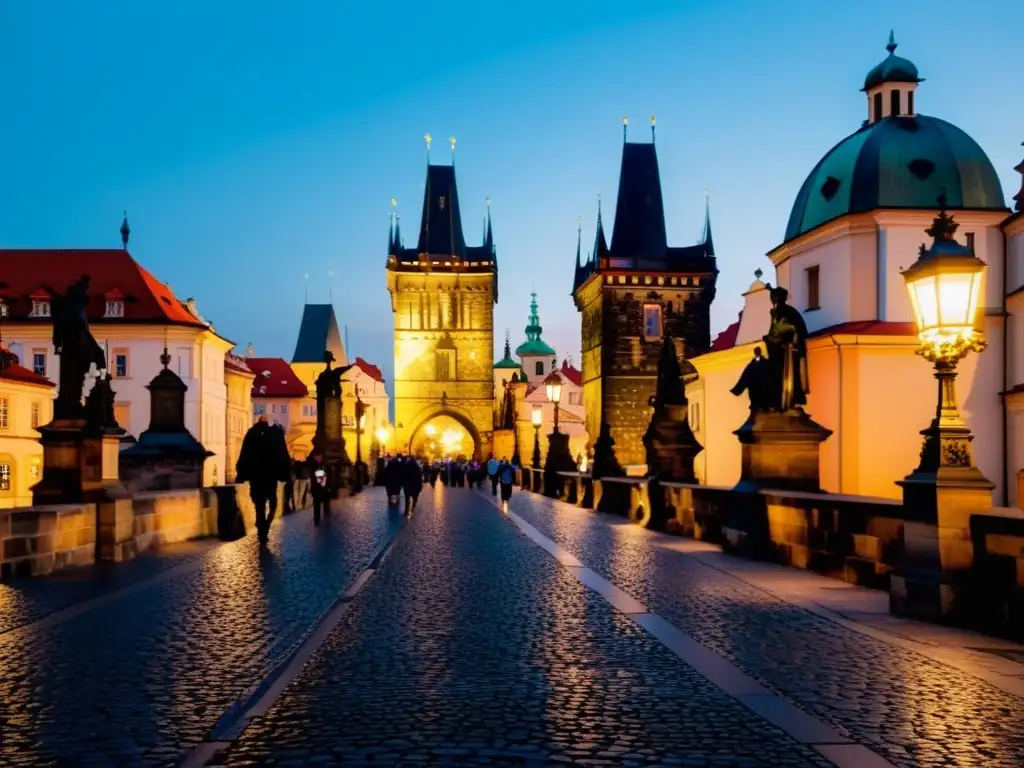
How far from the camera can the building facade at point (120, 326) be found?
216 feet

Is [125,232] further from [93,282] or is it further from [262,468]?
[262,468]

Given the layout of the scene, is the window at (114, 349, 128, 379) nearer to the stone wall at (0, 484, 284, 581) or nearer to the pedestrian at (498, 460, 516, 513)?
the pedestrian at (498, 460, 516, 513)

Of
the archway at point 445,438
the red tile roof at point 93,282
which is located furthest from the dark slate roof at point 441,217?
the red tile roof at point 93,282

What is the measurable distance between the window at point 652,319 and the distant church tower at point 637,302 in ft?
0.24

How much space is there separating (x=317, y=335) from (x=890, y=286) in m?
94.2

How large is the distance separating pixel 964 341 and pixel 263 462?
11160 mm

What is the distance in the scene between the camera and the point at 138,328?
217ft

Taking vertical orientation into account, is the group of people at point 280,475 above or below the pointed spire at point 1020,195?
below

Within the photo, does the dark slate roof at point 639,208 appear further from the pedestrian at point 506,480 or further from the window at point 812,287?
the pedestrian at point 506,480

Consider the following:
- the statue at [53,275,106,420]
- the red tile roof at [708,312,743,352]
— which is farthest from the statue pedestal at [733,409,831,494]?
the red tile roof at [708,312,743,352]

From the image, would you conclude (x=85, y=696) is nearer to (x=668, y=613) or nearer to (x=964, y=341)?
(x=668, y=613)

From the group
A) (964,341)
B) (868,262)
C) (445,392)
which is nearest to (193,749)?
(964,341)

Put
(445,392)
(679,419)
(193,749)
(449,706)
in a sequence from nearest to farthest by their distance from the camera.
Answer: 1. (193,749)
2. (449,706)
3. (679,419)
4. (445,392)

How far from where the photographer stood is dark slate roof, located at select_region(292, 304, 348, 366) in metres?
130
